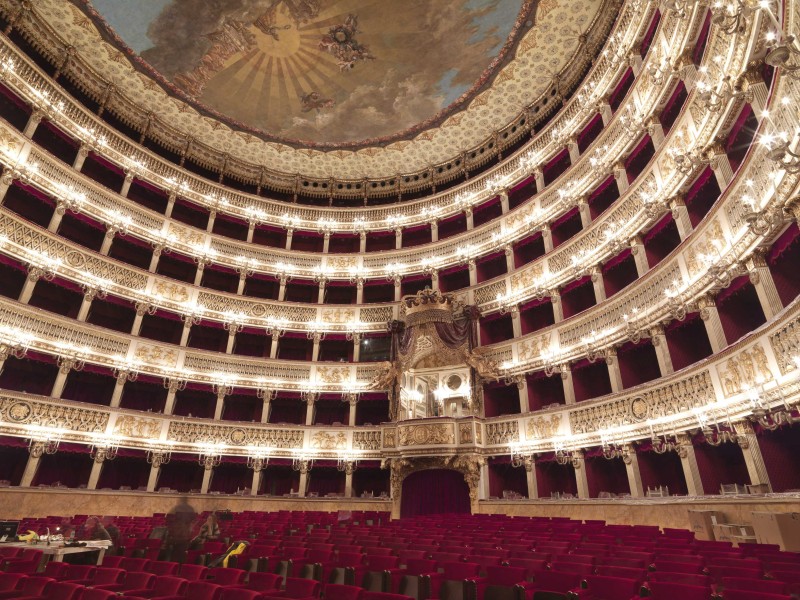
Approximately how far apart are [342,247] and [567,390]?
1450cm

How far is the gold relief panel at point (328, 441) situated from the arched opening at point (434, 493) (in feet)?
10.9

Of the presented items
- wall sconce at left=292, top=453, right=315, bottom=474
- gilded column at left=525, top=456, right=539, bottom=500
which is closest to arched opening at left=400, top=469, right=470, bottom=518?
gilded column at left=525, top=456, right=539, bottom=500

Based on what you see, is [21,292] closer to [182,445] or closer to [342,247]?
[182,445]

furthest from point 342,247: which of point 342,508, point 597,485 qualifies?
point 597,485

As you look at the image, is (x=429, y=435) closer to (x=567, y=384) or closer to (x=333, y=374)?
(x=567, y=384)

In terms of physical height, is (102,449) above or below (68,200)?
below

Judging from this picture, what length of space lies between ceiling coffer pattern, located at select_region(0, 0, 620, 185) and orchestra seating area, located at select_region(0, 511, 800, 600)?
1865 centimetres

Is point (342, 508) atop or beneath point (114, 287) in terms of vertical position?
beneath

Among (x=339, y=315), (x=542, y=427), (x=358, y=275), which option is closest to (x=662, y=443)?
(x=542, y=427)

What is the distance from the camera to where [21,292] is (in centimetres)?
1645

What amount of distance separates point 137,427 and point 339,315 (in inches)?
374

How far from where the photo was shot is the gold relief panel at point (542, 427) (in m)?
15.6

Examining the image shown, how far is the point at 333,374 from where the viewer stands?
69.8 ft

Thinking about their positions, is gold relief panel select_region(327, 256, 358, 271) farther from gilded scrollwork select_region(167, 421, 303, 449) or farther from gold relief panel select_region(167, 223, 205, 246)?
gilded scrollwork select_region(167, 421, 303, 449)
